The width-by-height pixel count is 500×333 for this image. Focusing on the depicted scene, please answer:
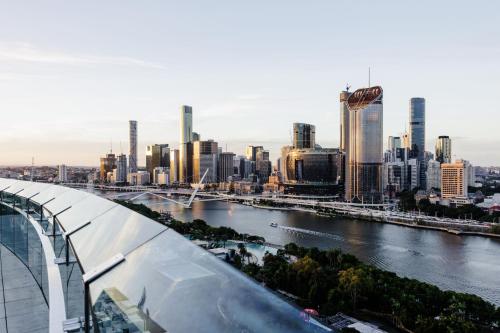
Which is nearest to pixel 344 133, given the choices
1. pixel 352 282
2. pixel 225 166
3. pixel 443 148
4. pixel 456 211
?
pixel 225 166

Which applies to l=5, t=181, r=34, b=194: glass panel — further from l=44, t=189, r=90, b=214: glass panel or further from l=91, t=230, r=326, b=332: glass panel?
l=91, t=230, r=326, b=332: glass panel

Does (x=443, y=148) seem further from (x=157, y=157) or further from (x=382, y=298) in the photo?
(x=382, y=298)

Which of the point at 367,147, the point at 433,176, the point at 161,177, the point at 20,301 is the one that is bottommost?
the point at 161,177

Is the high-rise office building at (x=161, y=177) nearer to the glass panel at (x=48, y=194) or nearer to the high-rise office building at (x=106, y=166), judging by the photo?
the high-rise office building at (x=106, y=166)

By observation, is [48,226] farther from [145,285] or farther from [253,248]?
[253,248]

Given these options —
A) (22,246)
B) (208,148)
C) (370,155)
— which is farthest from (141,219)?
(208,148)

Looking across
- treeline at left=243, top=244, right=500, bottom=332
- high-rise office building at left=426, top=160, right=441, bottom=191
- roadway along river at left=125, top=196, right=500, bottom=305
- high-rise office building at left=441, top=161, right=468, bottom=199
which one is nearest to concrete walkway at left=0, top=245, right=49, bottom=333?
treeline at left=243, top=244, right=500, bottom=332

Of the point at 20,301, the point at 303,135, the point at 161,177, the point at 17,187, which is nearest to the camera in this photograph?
the point at 20,301
